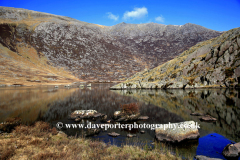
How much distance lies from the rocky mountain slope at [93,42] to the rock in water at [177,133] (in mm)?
113837

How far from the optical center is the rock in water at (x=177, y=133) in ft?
35.2

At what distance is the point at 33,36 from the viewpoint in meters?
133

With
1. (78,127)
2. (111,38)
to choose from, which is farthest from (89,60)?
(78,127)

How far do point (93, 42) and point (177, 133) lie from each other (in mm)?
155587

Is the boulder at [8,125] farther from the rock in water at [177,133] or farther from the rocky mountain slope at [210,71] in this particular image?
the rocky mountain slope at [210,71]

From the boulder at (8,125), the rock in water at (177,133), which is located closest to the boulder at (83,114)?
the boulder at (8,125)

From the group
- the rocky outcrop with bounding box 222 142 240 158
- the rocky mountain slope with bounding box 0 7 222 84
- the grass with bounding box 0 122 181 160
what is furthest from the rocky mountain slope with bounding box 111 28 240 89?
the rocky mountain slope with bounding box 0 7 222 84

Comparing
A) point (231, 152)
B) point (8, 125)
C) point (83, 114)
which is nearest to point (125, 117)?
point (83, 114)

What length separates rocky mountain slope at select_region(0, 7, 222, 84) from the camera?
126500mm

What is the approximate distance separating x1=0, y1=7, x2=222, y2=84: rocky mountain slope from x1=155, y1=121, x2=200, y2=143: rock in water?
113837 mm

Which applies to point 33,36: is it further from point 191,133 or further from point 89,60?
point 191,133

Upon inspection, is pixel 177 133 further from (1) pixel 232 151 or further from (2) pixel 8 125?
(2) pixel 8 125

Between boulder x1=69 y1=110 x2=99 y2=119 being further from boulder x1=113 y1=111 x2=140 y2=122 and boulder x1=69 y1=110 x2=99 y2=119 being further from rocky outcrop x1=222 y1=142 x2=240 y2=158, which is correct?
rocky outcrop x1=222 y1=142 x2=240 y2=158

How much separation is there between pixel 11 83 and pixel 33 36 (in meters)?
79.4
